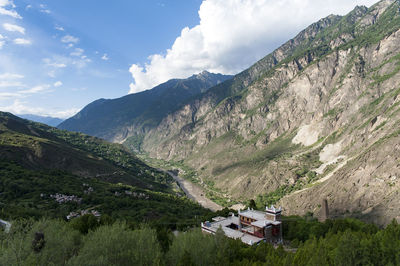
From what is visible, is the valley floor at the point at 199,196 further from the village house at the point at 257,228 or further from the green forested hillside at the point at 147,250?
the green forested hillside at the point at 147,250

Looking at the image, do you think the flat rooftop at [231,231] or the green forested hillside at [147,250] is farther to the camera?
the flat rooftop at [231,231]

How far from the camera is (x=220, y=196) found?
157 meters

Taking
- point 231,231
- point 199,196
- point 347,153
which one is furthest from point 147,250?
point 199,196

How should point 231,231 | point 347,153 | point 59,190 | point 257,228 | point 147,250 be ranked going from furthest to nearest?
1. point 347,153
2. point 59,190
3. point 231,231
4. point 257,228
5. point 147,250

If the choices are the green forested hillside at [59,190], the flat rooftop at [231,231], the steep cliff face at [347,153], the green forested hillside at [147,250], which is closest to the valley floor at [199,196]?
the steep cliff face at [347,153]

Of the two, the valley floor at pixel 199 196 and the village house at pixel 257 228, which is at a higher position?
the village house at pixel 257 228

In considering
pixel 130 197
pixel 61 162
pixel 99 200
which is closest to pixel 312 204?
pixel 130 197

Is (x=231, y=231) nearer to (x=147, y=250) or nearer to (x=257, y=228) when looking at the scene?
(x=257, y=228)

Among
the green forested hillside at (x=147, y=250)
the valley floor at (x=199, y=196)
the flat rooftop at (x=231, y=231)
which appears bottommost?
the valley floor at (x=199, y=196)

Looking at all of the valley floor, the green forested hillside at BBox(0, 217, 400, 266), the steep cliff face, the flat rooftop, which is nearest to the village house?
the flat rooftop

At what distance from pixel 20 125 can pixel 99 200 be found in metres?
104

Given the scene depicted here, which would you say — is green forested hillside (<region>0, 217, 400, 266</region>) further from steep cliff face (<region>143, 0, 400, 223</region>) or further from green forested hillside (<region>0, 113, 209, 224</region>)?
steep cliff face (<region>143, 0, 400, 223</region>)

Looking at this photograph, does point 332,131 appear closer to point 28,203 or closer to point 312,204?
point 312,204

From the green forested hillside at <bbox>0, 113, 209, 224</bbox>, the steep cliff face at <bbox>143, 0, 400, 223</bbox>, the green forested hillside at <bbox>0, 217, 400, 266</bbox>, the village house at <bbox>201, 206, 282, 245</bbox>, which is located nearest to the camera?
the green forested hillside at <bbox>0, 217, 400, 266</bbox>
